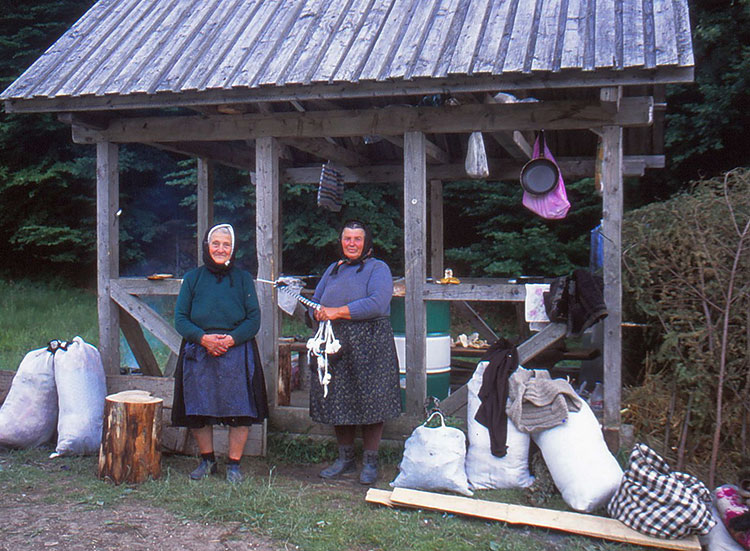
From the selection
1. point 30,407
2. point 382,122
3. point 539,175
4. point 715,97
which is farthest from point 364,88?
point 715,97

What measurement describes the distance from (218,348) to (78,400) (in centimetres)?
175

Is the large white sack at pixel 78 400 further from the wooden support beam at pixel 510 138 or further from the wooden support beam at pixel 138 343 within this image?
the wooden support beam at pixel 510 138

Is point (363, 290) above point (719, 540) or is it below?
above

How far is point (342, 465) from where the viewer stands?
5.49m

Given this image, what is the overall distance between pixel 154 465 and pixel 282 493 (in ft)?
3.44

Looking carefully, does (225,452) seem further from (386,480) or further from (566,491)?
(566,491)

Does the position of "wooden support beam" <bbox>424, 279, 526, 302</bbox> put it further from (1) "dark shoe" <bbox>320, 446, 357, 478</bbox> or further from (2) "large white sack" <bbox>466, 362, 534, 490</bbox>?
(1) "dark shoe" <bbox>320, 446, 357, 478</bbox>

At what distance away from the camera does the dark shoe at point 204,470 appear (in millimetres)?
5270

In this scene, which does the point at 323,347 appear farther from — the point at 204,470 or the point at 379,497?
the point at 204,470

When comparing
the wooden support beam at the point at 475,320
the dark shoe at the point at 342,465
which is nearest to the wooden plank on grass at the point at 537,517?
the dark shoe at the point at 342,465

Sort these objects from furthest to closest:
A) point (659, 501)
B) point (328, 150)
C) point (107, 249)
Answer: point (328, 150) → point (107, 249) → point (659, 501)

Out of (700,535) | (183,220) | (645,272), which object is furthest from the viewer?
(183,220)

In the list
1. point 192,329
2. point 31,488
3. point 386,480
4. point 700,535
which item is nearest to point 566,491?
point 700,535

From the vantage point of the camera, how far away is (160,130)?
6449mm
